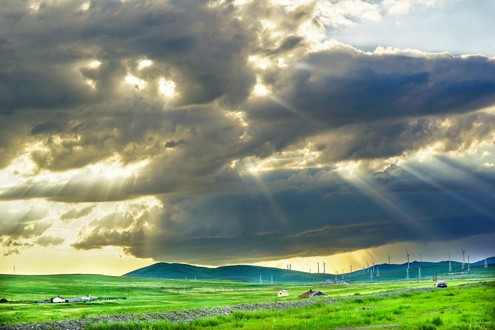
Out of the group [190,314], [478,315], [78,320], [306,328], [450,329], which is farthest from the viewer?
[190,314]

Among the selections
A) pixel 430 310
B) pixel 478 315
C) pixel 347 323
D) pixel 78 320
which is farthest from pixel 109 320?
pixel 478 315

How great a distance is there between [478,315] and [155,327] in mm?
44918

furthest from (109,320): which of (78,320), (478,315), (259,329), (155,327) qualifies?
(478,315)

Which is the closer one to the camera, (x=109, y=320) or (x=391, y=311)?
(x=391, y=311)

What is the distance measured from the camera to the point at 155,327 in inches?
3750

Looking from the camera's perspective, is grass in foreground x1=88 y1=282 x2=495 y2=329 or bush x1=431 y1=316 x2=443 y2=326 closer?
grass in foreground x1=88 y1=282 x2=495 y2=329

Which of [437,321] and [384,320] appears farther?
[384,320]

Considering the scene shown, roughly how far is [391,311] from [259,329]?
71.7 ft

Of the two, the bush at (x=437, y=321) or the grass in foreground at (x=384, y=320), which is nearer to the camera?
the grass in foreground at (x=384, y=320)

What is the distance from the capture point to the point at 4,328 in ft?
301

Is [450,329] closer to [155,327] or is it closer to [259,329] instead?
[259,329]

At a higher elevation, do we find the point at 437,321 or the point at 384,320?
the point at 437,321

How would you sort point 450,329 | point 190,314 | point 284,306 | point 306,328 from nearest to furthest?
point 450,329
point 306,328
point 190,314
point 284,306

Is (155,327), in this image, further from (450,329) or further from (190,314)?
(450,329)
